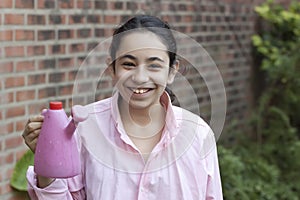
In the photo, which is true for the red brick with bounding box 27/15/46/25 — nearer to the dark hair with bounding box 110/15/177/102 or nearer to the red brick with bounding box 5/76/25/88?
the red brick with bounding box 5/76/25/88

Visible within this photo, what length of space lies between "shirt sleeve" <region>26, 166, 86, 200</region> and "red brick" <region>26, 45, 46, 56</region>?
5.34ft

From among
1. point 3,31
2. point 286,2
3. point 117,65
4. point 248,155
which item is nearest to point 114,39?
point 117,65

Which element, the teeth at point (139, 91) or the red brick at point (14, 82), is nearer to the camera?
the teeth at point (139, 91)

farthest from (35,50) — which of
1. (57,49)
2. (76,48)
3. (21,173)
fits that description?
(21,173)

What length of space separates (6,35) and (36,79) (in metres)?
0.35

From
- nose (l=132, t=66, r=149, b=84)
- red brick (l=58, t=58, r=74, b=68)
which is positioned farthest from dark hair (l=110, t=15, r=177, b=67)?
red brick (l=58, t=58, r=74, b=68)

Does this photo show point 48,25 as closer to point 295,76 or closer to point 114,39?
point 114,39

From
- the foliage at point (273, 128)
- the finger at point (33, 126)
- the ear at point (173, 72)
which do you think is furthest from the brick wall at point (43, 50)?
the foliage at point (273, 128)

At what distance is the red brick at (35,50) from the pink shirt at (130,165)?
1.59m

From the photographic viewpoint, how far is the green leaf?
3857 millimetres

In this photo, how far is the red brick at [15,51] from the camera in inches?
146

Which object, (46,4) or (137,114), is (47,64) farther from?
(137,114)

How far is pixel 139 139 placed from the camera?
235 cm

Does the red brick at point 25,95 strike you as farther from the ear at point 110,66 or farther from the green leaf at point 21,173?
the ear at point 110,66
